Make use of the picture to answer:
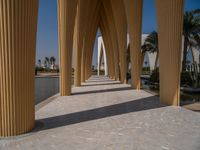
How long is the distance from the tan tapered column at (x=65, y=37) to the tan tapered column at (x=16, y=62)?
6.13 m

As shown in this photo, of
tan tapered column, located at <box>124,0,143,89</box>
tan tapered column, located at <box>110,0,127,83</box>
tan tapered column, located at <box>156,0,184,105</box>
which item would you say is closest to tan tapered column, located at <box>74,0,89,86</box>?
tan tapered column, located at <box>124,0,143,89</box>

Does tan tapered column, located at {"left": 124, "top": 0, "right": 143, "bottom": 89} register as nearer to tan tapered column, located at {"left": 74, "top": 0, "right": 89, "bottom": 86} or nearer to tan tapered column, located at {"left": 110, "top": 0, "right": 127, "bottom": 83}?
tan tapered column, located at {"left": 74, "top": 0, "right": 89, "bottom": 86}

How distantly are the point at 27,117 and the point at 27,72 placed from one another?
108 cm

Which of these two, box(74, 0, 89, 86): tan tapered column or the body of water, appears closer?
the body of water

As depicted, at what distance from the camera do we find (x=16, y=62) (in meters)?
4.57

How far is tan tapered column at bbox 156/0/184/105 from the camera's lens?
27.2 feet

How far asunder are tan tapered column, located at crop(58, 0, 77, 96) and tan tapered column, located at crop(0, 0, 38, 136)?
6134 millimetres

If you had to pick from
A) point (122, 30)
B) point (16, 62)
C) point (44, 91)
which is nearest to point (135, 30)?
point (122, 30)

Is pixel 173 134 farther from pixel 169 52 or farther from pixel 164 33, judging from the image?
pixel 164 33

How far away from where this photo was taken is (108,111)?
25.3 ft

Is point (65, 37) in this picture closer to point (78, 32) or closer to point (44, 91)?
point (78, 32)

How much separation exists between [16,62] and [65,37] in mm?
7041

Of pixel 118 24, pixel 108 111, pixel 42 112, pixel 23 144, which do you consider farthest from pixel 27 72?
pixel 118 24

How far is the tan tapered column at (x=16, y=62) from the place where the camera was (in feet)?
14.4
